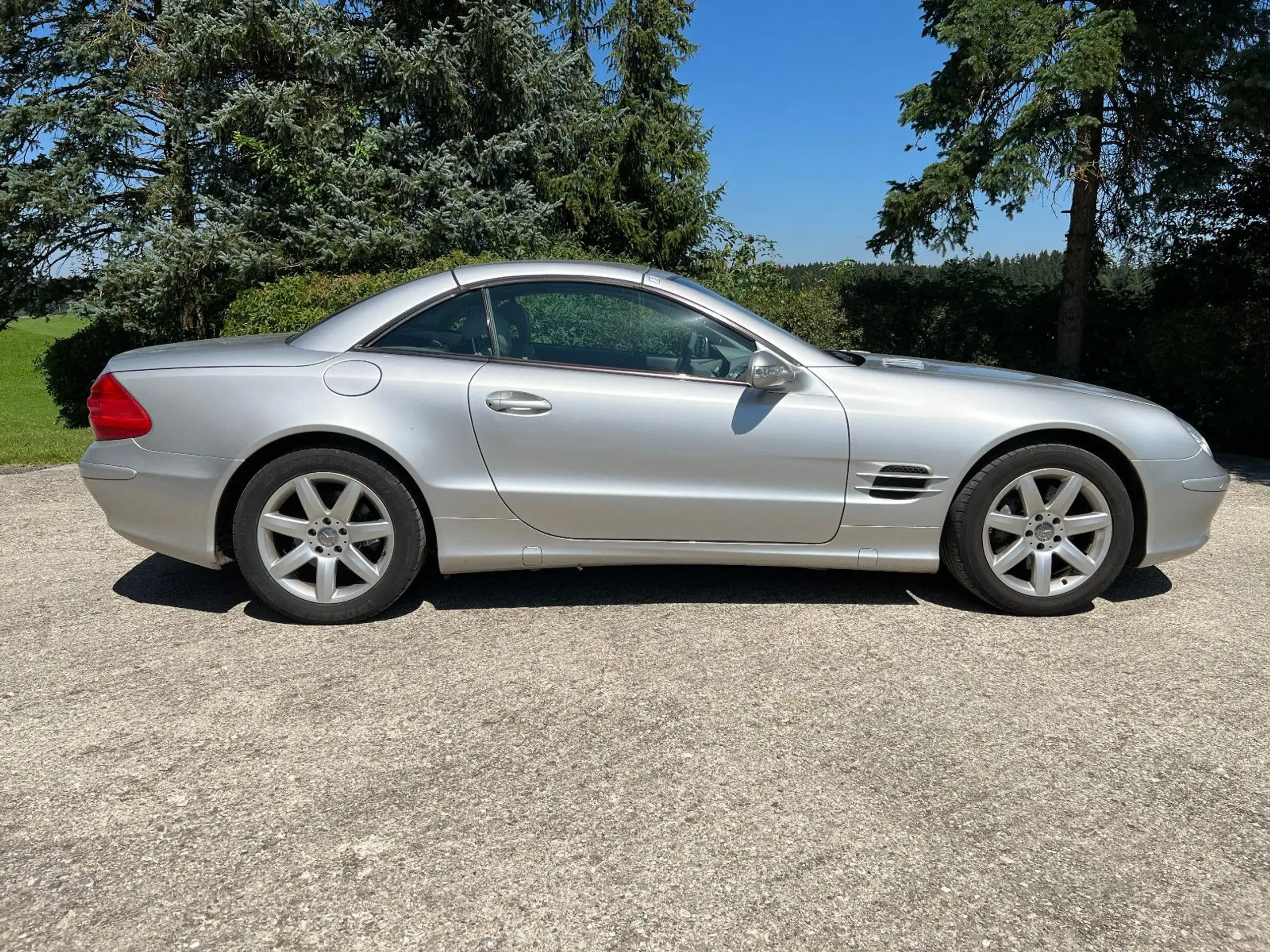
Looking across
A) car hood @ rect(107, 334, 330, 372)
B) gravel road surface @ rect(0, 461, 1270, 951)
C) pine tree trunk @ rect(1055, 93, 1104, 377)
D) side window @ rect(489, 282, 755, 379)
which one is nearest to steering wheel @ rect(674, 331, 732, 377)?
side window @ rect(489, 282, 755, 379)

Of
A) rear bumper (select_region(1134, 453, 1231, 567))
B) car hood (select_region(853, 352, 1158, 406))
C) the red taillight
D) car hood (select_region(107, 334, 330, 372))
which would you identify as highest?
car hood (select_region(853, 352, 1158, 406))

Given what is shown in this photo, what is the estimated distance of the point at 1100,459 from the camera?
13.1 ft

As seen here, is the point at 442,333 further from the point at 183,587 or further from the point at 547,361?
the point at 183,587

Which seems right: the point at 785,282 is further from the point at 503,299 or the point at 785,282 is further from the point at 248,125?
the point at 503,299

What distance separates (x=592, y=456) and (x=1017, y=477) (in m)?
1.78

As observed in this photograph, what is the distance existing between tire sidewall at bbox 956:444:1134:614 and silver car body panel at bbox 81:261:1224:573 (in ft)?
0.31

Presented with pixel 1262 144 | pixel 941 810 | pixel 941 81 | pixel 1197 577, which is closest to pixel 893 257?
pixel 941 81

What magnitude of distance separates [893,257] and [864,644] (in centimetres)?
732

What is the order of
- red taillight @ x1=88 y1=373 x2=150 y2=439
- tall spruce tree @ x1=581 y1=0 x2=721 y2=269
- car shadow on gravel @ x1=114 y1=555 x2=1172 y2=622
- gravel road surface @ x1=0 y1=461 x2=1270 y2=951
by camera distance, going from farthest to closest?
tall spruce tree @ x1=581 y1=0 x2=721 y2=269 < car shadow on gravel @ x1=114 y1=555 x2=1172 y2=622 < red taillight @ x1=88 y1=373 x2=150 y2=439 < gravel road surface @ x1=0 y1=461 x2=1270 y2=951

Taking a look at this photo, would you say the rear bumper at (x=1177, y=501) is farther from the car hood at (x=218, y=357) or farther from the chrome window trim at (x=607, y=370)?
the car hood at (x=218, y=357)

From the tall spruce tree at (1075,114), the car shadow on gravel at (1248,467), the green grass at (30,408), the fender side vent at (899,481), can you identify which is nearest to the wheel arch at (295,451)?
the fender side vent at (899,481)

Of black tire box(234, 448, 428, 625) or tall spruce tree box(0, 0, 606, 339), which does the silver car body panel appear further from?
tall spruce tree box(0, 0, 606, 339)

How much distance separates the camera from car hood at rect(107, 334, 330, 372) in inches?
152

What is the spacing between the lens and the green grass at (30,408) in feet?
26.1
